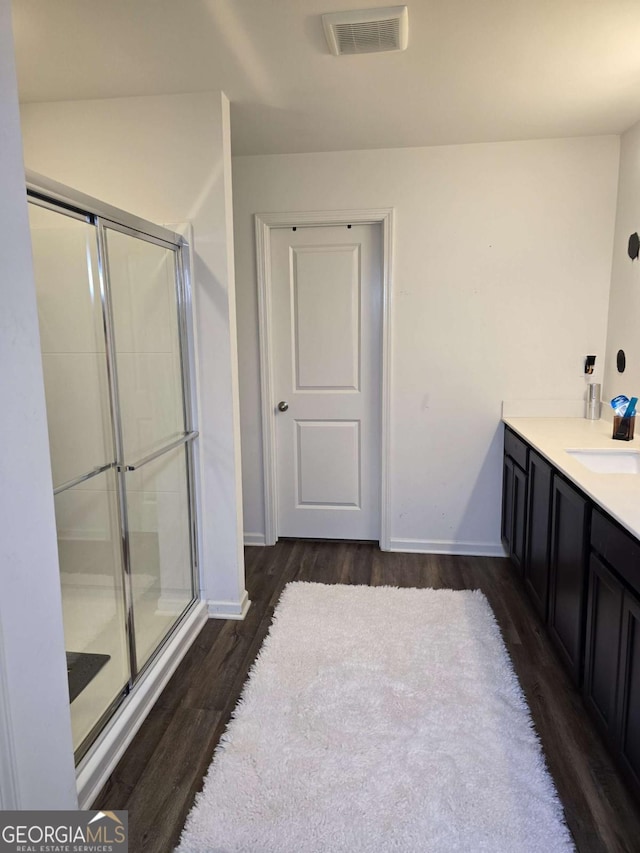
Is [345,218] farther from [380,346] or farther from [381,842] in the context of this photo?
[381,842]

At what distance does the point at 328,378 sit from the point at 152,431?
154 cm

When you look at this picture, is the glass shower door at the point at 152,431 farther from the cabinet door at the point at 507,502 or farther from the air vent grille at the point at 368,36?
the cabinet door at the point at 507,502

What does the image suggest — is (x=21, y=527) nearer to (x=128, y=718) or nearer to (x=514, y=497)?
(x=128, y=718)

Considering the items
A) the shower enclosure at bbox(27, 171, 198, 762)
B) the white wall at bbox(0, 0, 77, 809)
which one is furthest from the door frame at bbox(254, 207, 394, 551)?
the white wall at bbox(0, 0, 77, 809)

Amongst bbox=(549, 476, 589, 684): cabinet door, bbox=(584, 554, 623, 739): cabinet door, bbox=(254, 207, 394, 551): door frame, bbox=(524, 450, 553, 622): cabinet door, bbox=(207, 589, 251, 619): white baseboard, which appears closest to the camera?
bbox=(584, 554, 623, 739): cabinet door

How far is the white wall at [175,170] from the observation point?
257 centimetres

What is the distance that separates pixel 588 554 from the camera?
200 cm

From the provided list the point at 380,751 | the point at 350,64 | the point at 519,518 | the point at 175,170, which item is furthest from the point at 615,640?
the point at 175,170

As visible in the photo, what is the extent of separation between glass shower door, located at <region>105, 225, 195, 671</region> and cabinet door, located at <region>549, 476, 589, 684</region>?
1695 millimetres

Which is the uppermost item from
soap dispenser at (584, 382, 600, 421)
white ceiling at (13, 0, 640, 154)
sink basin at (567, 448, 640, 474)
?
white ceiling at (13, 0, 640, 154)

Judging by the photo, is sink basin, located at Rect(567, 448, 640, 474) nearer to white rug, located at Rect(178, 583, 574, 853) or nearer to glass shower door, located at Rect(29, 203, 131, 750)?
white rug, located at Rect(178, 583, 574, 853)

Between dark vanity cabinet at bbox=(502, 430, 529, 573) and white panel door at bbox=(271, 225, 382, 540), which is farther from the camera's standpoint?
white panel door at bbox=(271, 225, 382, 540)

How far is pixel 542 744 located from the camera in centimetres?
196

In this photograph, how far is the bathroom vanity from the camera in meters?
1.65
